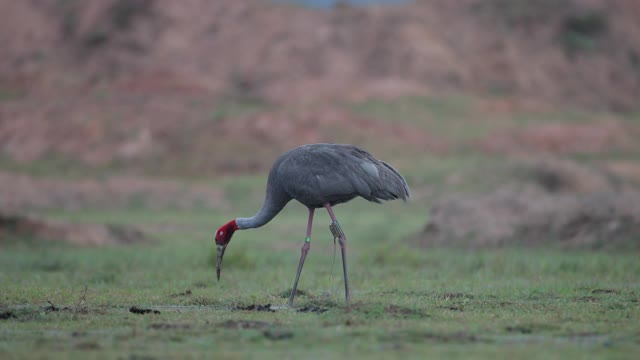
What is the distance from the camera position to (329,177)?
1170 cm

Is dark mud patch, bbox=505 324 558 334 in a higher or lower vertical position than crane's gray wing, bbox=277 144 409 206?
lower

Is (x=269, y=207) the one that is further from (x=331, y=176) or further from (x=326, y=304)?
(x=326, y=304)

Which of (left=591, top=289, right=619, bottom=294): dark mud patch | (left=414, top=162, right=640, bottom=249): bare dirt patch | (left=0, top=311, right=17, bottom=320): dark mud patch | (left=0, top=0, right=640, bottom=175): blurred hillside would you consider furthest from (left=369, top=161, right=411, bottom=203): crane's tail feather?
(left=0, top=0, right=640, bottom=175): blurred hillside

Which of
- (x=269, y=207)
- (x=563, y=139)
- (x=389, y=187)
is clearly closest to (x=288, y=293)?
(x=269, y=207)

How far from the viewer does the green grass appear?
8.70 metres

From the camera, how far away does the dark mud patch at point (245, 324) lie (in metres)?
9.70

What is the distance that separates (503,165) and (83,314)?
1304 inches

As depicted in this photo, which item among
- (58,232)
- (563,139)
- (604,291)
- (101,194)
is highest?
(563,139)

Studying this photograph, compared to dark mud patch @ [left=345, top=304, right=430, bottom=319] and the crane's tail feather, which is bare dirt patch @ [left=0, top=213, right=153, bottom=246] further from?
dark mud patch @ [left=345, top=304, right=430, bottom=319]

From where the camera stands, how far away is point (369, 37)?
6456cm

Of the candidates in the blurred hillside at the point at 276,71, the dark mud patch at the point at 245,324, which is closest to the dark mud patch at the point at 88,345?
the dark mud patch at the point at 245,324

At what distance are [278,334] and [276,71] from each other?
5356cm

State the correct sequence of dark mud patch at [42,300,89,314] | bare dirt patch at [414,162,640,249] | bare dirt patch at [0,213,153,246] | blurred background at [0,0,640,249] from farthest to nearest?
Answer: blurred background at [0,0,640,249], bare dirt patch at [0,213,153,246], bare dirt patch at [414,162,640,249], dark mud patch at [42,300,89,314]

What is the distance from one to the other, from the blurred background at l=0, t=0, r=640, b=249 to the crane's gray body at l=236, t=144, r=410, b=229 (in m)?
23.0
